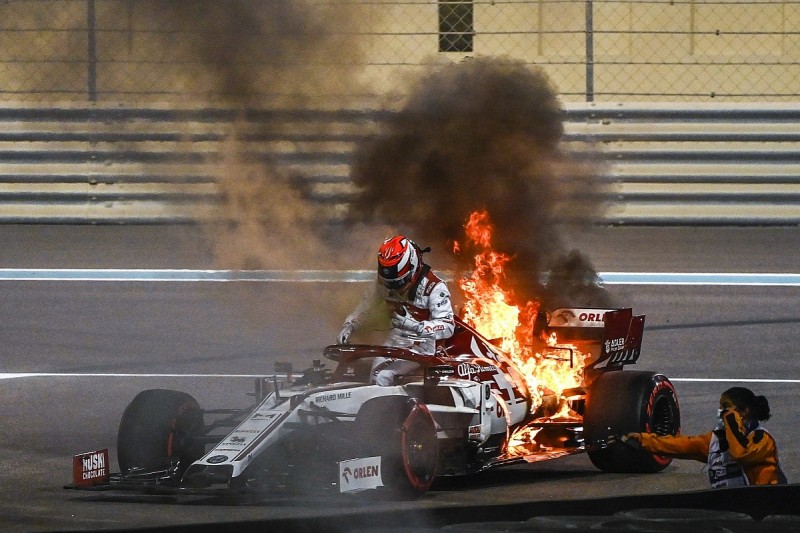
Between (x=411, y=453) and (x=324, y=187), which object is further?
(x=324, y=187)

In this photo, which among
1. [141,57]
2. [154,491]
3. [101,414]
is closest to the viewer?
[141,57]

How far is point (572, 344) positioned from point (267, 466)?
318 centimetres

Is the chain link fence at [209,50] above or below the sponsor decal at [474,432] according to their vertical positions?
above

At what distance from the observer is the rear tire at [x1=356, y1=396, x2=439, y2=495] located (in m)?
9.28

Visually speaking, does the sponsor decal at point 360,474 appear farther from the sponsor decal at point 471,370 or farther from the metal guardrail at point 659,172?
the metal guardrail at point 659,172

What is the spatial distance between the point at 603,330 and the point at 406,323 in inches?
62.6

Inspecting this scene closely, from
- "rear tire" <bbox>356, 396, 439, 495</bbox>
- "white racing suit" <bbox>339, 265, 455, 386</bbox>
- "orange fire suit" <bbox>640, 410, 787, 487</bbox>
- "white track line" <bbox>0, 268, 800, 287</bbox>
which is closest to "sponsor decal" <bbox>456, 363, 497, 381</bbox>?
"white racing suit" <bbox>339, 265, 455, 386</bbox>

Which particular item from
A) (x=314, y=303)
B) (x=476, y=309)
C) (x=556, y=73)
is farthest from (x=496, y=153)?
(x=556, y=73)

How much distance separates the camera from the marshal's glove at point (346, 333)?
11.0 meters

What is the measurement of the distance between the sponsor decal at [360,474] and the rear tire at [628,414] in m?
2.01

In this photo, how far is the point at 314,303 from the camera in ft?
51.2

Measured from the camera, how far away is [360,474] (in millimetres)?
9094

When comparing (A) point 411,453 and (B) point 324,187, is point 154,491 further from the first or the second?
(B) point 324,187

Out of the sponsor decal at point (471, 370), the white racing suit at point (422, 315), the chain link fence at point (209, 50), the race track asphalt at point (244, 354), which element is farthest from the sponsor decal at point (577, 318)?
the chain link fence at point (209, 50)
